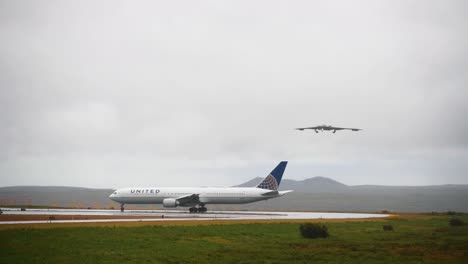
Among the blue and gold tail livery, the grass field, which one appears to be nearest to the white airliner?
the blue and gold tail livery

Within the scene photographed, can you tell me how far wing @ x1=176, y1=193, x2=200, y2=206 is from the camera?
6638 cm

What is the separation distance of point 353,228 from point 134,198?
38.3m

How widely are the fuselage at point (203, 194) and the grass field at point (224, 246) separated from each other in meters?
26.6

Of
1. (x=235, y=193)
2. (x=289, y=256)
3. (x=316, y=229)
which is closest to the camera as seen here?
(x=289, y=256)

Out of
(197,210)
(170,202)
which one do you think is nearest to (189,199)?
(197,210)

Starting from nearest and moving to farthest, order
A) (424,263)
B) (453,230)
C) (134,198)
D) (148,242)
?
(424,263) → (148,242) → (453,230) → (134,198)

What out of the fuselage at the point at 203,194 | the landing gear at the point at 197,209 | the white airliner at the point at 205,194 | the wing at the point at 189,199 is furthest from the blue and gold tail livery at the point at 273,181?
the landing gear at the point at 197,209

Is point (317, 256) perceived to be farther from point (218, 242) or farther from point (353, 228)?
point (353, 228)

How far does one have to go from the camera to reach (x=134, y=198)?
7031cm

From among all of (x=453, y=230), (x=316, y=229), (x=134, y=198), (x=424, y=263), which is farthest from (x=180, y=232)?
(x=134, y=198)

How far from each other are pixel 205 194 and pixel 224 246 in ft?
128

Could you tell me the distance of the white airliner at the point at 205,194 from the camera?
211ft

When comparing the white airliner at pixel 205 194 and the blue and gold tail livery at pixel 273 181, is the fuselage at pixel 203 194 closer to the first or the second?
the white airliner at pixel 205 194

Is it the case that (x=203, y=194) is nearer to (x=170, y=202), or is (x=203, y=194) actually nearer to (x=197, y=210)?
(x=197, y=210)
